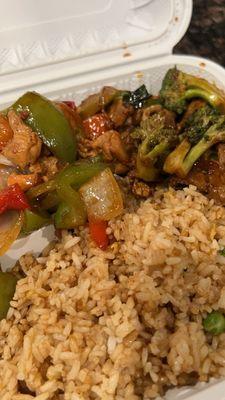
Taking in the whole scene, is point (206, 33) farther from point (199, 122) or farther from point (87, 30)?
point (199, 122)

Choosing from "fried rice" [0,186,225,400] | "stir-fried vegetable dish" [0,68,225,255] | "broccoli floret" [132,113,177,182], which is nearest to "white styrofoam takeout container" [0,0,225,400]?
"stir-fried vegetable dish" [0,68,225,255]

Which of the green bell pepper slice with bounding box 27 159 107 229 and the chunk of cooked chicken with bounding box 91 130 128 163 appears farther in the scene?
the chunk of cooked chicken with bounding box 91 130 128 163

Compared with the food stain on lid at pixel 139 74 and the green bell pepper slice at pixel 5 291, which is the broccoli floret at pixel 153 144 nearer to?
the food stain on lid at pixel 139 74

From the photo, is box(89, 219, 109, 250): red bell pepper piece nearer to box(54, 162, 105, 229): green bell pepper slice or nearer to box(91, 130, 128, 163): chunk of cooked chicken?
box(54, 162, 105, 229): green bell pepper slice

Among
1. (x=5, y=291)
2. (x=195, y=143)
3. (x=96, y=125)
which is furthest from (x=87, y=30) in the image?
(x=5, y=291)

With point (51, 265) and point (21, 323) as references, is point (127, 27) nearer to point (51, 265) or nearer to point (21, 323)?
point (51, 265)

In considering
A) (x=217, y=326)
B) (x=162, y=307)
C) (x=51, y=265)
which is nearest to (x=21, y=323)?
(x=51, y=265)
